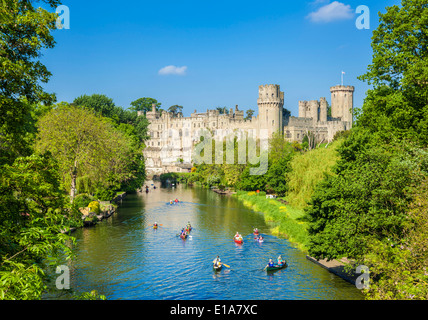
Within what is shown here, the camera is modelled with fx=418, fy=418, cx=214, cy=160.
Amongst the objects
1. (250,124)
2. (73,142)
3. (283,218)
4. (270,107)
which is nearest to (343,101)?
(270,107)

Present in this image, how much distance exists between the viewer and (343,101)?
437 feet

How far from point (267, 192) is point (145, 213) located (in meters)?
24.8

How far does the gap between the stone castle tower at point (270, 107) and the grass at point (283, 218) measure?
5592cm

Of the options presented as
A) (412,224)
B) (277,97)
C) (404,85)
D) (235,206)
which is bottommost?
(235,206)

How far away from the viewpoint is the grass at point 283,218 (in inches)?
1320

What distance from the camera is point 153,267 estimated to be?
2653cm

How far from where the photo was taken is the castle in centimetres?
11711

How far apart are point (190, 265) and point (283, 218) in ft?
53.9

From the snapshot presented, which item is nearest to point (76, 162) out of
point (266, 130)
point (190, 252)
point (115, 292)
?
point (190, 252)

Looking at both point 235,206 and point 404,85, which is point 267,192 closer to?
point 235,206

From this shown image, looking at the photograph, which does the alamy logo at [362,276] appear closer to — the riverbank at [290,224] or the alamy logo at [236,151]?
the riverbank at [290,224]

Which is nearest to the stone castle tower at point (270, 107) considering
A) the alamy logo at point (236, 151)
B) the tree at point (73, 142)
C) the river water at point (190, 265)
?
the alamy logo at point (236, 151)

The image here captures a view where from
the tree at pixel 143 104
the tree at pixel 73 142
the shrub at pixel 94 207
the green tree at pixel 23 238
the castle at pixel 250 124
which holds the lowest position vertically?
the shrub at pixel 94 207
